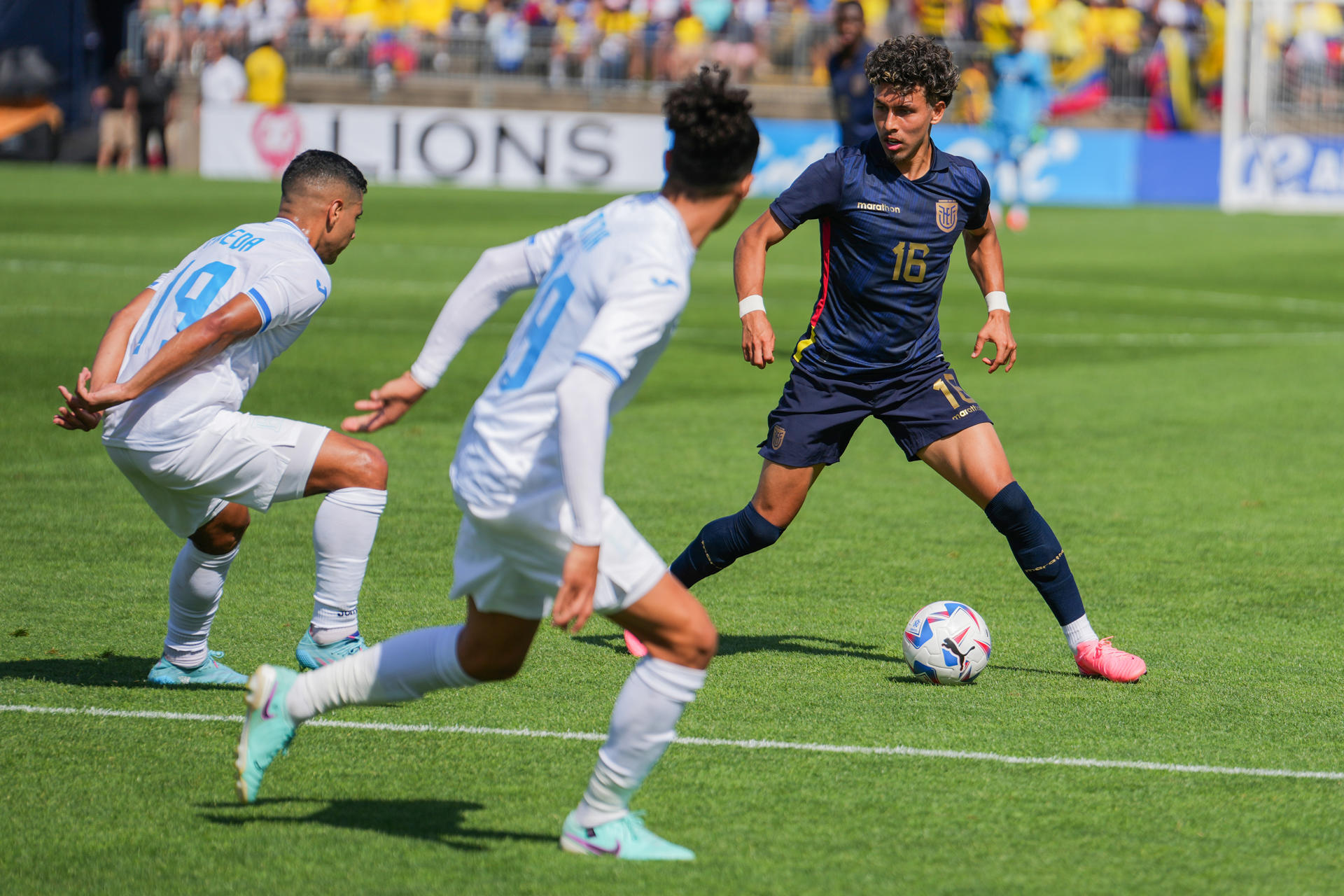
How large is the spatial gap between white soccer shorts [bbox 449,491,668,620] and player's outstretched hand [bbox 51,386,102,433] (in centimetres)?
168

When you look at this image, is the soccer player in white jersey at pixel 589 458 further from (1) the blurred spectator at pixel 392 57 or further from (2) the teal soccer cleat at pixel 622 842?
(1) the blurred spectator at pixel 392 57

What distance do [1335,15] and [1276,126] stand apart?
5.75 meters

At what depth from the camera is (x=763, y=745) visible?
5.13 meters

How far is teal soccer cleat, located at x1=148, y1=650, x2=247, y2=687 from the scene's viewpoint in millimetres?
5680

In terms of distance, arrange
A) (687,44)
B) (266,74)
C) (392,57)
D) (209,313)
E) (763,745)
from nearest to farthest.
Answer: (763,745)
(209,313)
(266,74)
(687,44)
(392,57)

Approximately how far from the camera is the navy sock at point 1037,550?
19.6ft

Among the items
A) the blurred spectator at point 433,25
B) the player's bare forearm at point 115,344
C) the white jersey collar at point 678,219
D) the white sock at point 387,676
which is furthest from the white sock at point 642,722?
the blurred spectator at point 433,25

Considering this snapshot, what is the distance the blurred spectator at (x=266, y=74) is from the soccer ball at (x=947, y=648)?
103 feet

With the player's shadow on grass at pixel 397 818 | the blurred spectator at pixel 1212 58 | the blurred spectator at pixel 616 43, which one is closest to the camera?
the player's shadow on grass at pixel 397 818

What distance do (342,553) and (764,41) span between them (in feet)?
104

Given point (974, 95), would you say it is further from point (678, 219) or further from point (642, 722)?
point (642, 722)

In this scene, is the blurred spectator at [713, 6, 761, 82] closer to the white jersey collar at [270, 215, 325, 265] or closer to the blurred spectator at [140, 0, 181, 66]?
the blurred spectator at [140, 0, 181, 66]

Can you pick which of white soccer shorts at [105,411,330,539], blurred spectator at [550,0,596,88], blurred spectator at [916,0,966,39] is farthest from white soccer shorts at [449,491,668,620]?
blurred spectator at [916,0,966,39]

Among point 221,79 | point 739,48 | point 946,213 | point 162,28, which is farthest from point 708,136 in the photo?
point 162,28
